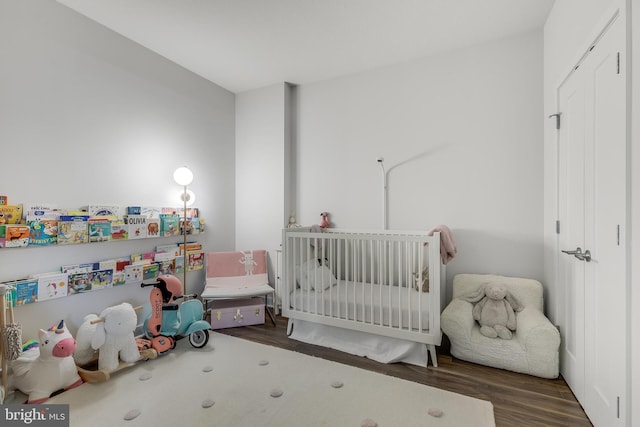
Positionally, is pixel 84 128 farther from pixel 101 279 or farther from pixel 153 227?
pixel 101 279

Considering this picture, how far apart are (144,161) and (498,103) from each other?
332cm

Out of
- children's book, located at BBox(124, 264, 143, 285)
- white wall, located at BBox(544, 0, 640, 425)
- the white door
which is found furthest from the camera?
children's book, located at BBox(124, 264, 143, 285)

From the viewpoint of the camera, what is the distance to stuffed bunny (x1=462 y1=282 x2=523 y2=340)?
6.82 feet

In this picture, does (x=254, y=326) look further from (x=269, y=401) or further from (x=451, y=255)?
(x=451, y=255)

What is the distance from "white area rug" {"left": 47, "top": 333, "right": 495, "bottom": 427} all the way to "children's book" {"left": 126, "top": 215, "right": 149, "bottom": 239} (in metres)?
1.08

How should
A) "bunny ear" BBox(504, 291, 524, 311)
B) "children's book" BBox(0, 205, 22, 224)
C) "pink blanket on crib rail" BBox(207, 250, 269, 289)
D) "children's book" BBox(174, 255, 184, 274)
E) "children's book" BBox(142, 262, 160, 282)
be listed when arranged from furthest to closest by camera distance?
"pink blanket on crib rail" BBox(207, 250, 269, 289), "children's book" BBox(174, 255, 184, 274), "children's book" BBox(142, 262, 160, 282), "bunny ear" BBox(504, 291, 524, 311), "children's book" BBox(0, 205, 22, 224)

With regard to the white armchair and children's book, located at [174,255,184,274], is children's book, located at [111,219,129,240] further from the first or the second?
the white armchair

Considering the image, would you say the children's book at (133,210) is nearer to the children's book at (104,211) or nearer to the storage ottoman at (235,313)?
the children's book at (104,211)

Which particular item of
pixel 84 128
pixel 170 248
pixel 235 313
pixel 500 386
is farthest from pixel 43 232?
pixel 500 386

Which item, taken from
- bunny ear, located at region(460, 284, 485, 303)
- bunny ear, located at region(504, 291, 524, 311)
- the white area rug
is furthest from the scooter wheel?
bunny ear, located at region(504, 291, 524, 311)

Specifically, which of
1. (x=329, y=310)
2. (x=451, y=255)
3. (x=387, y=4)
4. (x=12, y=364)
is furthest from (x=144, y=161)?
(x=451, y=255)

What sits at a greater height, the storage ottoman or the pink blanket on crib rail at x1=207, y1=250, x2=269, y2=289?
the pink blanket on crib rail at x1=207, y1=250, x2=269, y2=289

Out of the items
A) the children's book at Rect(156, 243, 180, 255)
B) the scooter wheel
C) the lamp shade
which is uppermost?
the lamp shade

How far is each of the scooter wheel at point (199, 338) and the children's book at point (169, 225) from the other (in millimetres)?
1025
